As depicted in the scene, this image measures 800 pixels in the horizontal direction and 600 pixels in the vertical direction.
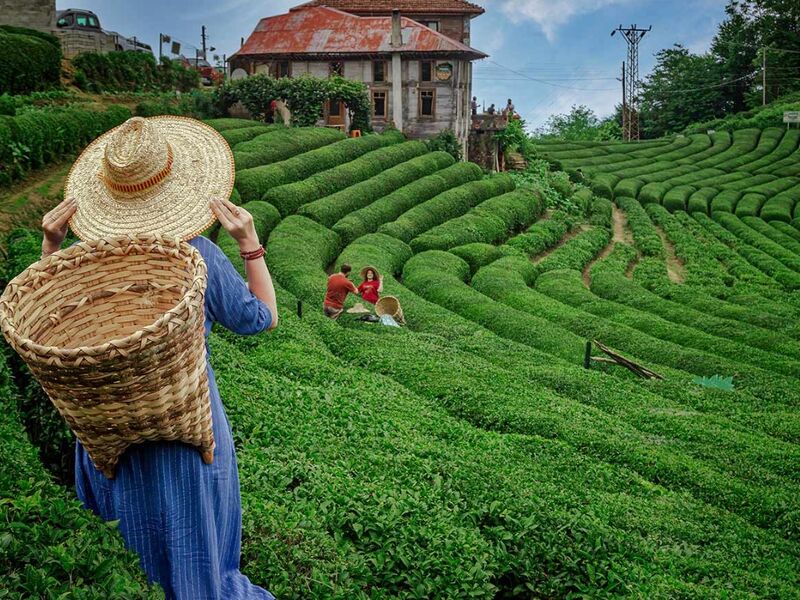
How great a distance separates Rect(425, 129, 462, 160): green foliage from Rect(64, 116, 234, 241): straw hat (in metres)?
37.5

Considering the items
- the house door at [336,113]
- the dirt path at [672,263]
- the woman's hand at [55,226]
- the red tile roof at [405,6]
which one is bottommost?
the dirt path at [672,263]

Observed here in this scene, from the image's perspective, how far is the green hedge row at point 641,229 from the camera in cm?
3550

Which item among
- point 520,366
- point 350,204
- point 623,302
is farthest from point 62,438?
point 350,204

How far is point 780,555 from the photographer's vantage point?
9.78 metres

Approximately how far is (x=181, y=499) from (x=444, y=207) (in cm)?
2897

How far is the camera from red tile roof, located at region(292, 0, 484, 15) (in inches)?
2007

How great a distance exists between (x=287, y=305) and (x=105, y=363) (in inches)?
Result: 580

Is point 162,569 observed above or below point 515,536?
above

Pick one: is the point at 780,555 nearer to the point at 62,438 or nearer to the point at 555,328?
the point at 62,438

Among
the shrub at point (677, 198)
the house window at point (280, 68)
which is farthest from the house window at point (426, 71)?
the shrub at point (677, 198)

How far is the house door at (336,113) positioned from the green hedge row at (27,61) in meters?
15.8

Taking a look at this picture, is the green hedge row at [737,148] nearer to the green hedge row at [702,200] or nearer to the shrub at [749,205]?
the green hedge row at [702,200]

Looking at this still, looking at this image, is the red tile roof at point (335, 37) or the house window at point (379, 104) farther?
the house window at point (379, 104)

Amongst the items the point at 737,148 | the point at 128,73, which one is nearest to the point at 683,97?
the point at 737,148
